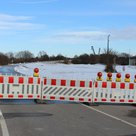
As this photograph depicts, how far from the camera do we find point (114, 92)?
17469 millimetres

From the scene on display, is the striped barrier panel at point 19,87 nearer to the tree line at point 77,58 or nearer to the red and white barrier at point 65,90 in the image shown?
the red and white barrier at point 65,90

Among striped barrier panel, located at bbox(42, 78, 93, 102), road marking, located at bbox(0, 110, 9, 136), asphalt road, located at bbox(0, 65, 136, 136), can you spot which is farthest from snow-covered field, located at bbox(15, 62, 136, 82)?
road marking, located at bbox(0, 110, 9, 136)

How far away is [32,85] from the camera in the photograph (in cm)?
1723

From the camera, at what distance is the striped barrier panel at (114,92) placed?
17.4 metres

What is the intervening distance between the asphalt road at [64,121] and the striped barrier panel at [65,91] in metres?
1.17

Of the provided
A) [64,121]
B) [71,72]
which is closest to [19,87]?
[64,121]

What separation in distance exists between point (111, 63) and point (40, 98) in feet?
149

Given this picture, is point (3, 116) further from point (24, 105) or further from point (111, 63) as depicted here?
point (111, 63)

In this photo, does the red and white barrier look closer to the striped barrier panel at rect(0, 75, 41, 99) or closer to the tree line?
the striped barrier panel at rect(0, 75, 41, 99)

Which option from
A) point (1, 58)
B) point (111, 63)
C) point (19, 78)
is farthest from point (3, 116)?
point (1, 58)

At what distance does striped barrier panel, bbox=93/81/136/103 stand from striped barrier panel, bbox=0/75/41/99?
2419 mm

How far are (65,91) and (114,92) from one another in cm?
204

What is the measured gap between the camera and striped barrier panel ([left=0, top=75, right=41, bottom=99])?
17.0m

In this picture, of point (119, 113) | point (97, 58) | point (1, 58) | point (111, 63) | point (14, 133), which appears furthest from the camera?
point (1, 58)
